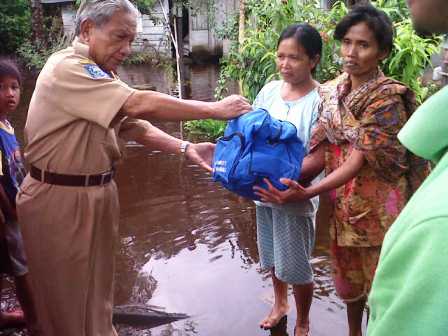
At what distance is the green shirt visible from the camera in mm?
595

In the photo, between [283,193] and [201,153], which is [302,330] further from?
[201,153]

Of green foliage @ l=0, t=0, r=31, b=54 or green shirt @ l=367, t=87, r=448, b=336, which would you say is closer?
green shirt @ l=367, t=87, r=448, b=336

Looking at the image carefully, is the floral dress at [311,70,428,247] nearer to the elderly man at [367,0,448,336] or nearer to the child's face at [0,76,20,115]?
the elderly man at [367,0,448,336]

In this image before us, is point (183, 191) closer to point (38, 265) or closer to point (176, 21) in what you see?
point (38, 265)

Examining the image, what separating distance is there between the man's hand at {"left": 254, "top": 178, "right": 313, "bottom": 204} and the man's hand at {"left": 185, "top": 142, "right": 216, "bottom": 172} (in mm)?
487

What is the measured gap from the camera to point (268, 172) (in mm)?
→ 2174

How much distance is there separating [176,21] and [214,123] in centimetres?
222

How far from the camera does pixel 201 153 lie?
2.70m

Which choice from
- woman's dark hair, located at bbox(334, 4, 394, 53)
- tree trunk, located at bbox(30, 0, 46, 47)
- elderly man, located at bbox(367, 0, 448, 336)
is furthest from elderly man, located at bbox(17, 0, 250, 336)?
tree trunk, located at bbox(30, 0, 46, 47)

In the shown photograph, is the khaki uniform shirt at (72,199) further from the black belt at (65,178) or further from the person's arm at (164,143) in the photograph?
the person's arm at (164,143)

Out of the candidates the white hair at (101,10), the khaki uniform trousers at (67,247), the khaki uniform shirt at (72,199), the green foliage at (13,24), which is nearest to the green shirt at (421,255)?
the khaki uniform shirt at (72,199)

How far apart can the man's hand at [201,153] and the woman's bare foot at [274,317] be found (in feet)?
3.36

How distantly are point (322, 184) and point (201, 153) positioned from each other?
0.77 metres

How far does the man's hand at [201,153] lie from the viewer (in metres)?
2.65
